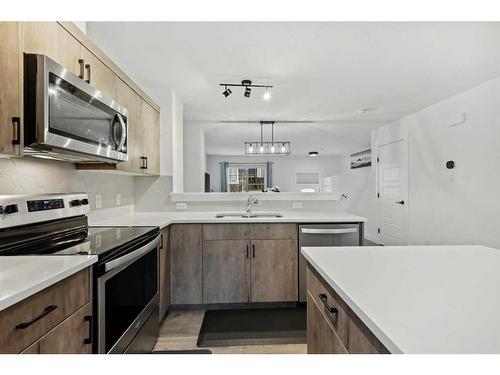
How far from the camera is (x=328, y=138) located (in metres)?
6.42

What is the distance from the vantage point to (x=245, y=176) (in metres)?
9.33

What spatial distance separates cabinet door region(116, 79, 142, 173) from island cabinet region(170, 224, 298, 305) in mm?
688

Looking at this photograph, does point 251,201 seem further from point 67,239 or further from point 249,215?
point 67,239

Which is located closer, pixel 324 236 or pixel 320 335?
pixel 320 335

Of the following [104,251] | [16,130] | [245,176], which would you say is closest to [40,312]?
[104,251]

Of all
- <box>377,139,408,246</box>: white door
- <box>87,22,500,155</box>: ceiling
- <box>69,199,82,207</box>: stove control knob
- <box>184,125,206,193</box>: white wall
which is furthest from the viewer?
<box>184,125,206,193</box>: white wall

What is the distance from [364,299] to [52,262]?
1120 mm

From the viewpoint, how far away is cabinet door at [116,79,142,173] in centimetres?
213

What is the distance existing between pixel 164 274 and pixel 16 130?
5.16 feet

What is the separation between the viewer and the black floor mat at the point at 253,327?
2.09 meters

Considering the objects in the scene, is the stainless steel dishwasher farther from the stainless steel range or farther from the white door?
the white door

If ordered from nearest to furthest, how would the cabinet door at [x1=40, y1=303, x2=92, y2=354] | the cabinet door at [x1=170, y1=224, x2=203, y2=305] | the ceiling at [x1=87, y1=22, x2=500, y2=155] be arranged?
the cabinet door at [x1=40, y1=303, x2=92, y2=354], the ceiling at [x1=87, y1=22, x2=500, y2=155], the cabinet door at [x1=170, y1=224, x2=203, y2=305]

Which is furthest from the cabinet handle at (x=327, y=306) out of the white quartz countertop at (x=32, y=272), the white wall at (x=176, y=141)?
the white wall at (x=176, y=141)

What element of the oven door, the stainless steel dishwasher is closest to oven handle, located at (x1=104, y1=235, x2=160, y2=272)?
the oven door
